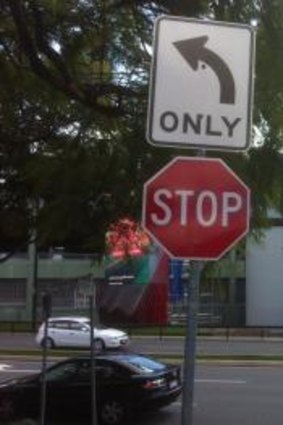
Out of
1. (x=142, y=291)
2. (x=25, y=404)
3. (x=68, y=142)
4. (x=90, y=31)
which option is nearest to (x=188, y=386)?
(x=90, y=31)

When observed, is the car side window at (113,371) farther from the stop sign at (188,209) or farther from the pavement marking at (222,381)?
the stop sign at (188,209)

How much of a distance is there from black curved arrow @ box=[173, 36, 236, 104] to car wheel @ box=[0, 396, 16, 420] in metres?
14.3

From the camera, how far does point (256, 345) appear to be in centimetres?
4347

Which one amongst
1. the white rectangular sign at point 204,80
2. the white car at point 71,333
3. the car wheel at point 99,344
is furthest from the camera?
the white car at point 71,333

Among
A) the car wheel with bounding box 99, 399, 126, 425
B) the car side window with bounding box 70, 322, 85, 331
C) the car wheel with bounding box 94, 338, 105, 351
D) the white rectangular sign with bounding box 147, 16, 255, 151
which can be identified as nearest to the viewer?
the white rectangular sign with bounding box 147, 16, 255, 151

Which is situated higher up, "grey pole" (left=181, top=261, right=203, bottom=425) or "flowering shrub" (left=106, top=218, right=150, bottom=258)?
"flowering shrub" (left=106, top=218, right=150, bottom=258)

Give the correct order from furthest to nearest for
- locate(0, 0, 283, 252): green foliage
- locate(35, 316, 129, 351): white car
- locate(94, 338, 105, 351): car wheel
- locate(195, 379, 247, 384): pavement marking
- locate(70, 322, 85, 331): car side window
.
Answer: locate(70, 322, 85, 331): car side window, locate(35, 316, 129, 351): white car, locate(94, 338, 105, 351): car wheel, locate(195, 379, 247, 384): pavement marking, locate(0, 0, 283, 252): green foliage

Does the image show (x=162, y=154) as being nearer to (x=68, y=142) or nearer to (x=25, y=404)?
(x=68, y=142)

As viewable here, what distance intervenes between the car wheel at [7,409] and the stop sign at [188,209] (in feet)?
45.8

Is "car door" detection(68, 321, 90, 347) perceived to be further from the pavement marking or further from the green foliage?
the green foliage

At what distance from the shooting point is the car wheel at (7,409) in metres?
18.6

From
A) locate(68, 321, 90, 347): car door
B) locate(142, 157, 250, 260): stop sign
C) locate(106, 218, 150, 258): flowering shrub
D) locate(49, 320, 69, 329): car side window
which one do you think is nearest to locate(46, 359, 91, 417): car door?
locate(106, 218, 150, 258): flowering shrub

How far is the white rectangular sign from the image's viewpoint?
517cm

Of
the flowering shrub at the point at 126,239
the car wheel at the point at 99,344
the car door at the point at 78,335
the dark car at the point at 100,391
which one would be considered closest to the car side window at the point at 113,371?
the dark car at the point at 100,391
